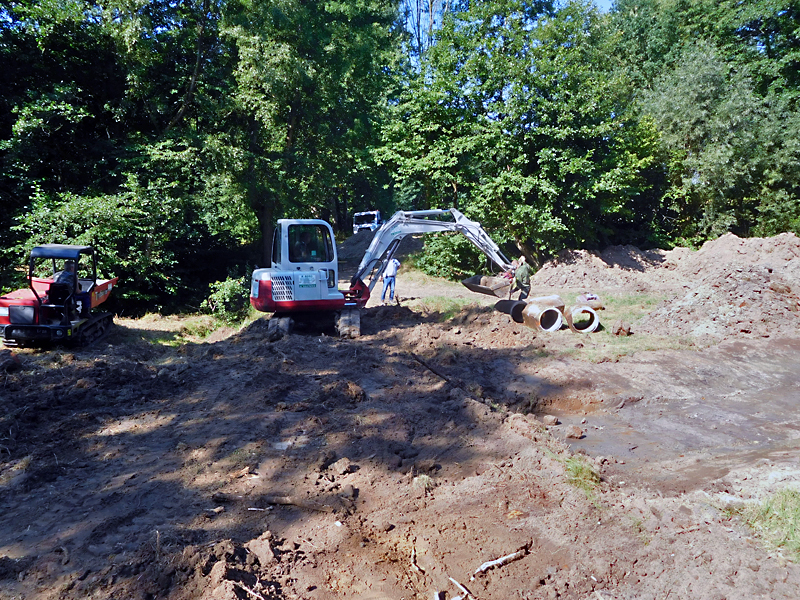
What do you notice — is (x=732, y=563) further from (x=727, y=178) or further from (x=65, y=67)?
(x=727, y=178)

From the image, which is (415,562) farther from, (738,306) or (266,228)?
(266,228)

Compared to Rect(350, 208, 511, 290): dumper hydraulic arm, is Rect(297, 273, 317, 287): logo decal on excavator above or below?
below

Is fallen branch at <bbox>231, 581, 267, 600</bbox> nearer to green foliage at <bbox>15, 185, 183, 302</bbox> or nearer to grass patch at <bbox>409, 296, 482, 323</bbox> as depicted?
grass patch at <bbox>409, 296, 482, 323</bbox>

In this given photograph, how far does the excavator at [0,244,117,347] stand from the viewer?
11.1m

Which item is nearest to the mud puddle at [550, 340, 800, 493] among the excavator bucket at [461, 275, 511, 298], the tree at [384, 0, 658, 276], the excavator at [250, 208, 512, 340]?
the excavator bucket at [461, 275, 511, 298]

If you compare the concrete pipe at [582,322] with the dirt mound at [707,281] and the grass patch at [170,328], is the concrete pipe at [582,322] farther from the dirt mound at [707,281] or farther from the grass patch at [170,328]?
the grass patch at [170,328]

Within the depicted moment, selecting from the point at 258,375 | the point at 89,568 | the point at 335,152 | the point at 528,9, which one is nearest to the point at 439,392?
the point at 258,375

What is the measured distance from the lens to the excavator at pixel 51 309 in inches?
437

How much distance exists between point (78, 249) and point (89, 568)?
919 centimetres

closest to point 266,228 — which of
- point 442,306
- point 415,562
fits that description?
point 442,306

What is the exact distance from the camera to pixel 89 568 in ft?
13.8

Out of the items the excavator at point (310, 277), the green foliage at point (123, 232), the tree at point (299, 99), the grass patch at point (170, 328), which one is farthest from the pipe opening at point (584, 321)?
the green foliage at point (123, 232)

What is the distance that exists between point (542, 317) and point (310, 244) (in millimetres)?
5572

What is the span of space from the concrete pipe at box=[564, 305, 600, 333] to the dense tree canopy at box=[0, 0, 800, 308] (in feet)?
24.8
